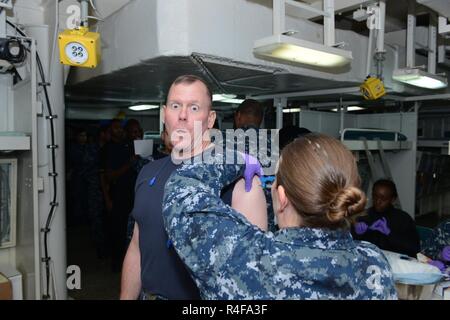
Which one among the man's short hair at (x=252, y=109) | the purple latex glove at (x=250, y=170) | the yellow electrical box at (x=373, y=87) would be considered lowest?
the purple latex glove at (x=250, y=170)

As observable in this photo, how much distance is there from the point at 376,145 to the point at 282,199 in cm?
348

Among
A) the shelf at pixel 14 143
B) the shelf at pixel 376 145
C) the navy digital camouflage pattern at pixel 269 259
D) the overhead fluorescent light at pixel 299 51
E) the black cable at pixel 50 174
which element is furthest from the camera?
the shelf at pixel 376 145

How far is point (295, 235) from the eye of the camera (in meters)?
0.91

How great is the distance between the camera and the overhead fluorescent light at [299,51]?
205 cm

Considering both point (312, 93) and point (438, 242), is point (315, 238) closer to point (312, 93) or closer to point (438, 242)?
point (438, 242)

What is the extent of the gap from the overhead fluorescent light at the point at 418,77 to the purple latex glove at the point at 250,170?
233 centimetres

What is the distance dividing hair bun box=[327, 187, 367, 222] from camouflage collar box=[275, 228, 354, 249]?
49 mm

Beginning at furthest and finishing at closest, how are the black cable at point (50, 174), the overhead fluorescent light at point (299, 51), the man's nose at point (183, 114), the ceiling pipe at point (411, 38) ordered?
the ceiling pipe at point (411, 38), the black cable at point (50, 174), the overhead fluorescent light at point (299, 51), the man's nose at point (183, 114)

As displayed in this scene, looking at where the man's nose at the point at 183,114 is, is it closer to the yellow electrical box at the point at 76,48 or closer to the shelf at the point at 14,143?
the yellow electrical box at the point at 76,48

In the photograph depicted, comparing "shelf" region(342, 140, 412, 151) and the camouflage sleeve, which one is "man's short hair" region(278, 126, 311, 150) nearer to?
"shelf" region(342, 140, 412, 151)

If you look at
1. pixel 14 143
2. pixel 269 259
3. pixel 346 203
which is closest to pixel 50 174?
pixel 14 143

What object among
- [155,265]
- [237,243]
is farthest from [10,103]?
[237,243]

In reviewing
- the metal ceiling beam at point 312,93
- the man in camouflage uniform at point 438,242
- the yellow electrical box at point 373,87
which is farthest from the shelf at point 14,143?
the man in camouflage uniform at point 438,242

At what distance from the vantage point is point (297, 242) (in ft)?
2.94
